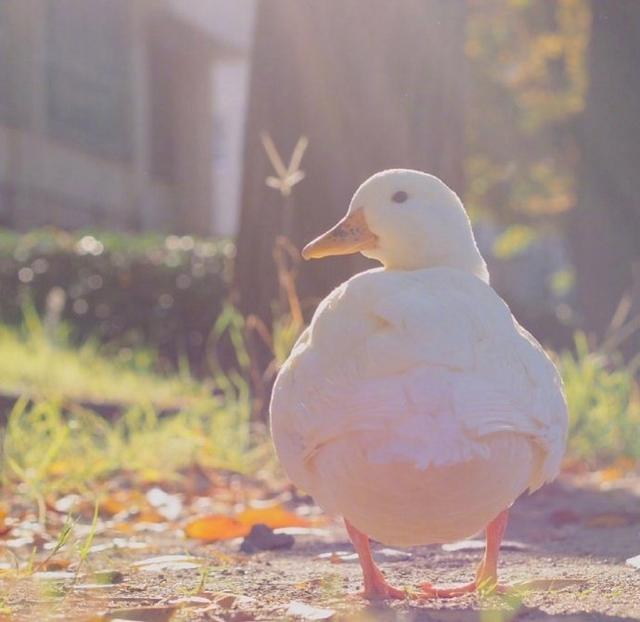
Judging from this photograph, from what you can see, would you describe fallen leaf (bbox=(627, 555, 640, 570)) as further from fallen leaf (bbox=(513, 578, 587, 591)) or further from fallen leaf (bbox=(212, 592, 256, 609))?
fallen leaf (bbox=(212, 592, 256, 609))

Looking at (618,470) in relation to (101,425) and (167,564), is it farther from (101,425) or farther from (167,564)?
(167,564)

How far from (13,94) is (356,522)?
14001mm

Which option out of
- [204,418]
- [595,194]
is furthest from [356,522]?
[595,194]

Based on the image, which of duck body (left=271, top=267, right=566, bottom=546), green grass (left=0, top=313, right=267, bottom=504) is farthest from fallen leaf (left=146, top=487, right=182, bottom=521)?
duck body (left=271, top=267, right=566, bottom=546)

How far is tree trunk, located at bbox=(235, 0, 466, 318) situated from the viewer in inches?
253

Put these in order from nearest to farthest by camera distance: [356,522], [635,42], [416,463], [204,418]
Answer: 1. [416,463]
2. [356,522]
3. [204,418]
4. [635,42]

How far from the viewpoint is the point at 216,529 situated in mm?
4242

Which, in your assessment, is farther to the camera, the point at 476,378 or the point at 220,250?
the point at 220,250

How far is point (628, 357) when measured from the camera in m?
9.18

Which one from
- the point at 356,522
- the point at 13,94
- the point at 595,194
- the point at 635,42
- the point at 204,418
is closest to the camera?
the point at 356,522

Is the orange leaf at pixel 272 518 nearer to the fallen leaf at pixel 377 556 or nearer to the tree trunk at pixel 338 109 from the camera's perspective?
the fallen leaf at pixel 377 556

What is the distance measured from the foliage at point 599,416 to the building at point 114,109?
30.1 feet

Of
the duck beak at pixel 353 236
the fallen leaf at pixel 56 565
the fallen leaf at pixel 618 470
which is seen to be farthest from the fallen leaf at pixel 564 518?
the duck beak at pixel 353 236

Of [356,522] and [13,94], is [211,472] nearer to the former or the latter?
[356,522]
